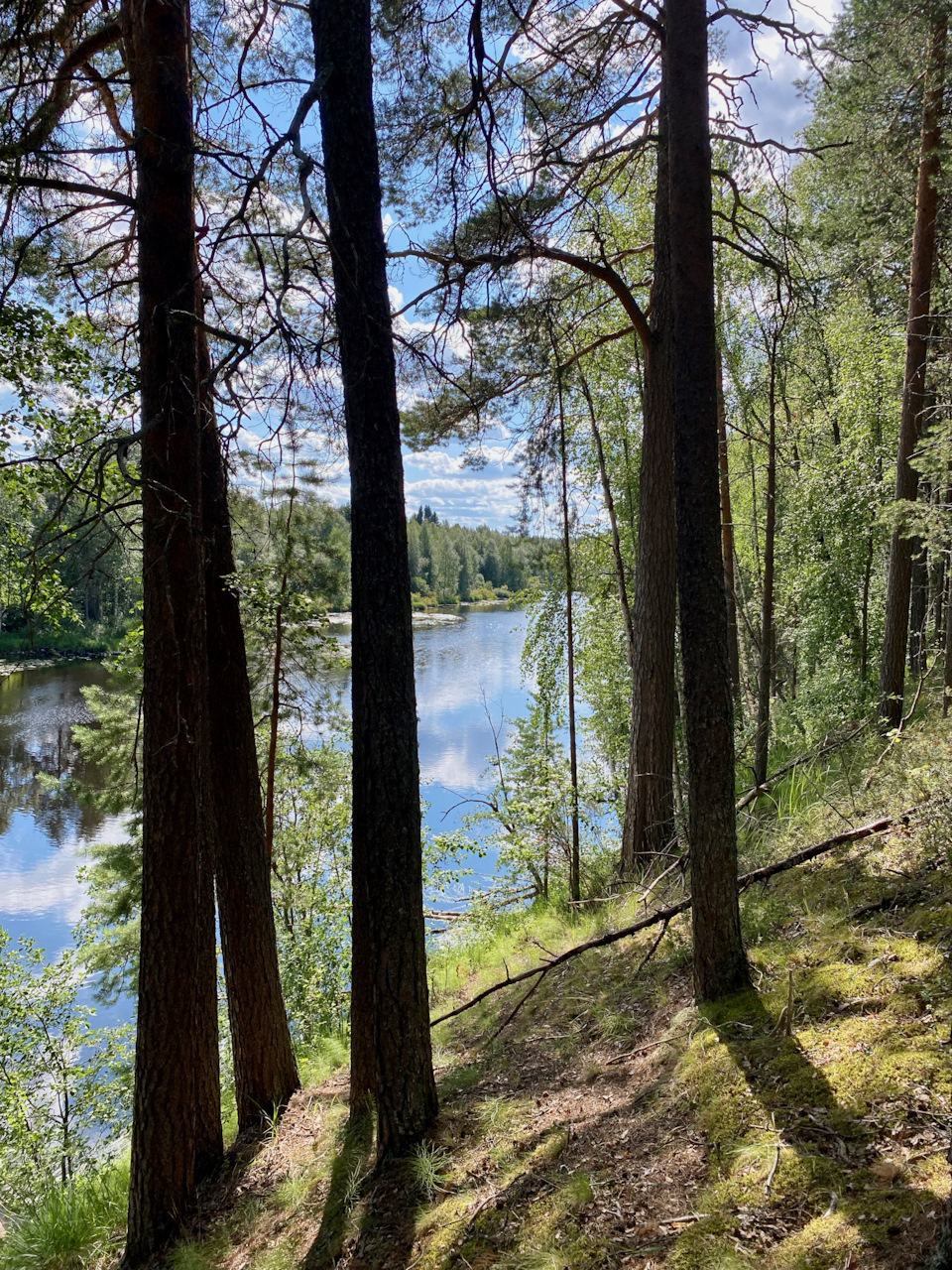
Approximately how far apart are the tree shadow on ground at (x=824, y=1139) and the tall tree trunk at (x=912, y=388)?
519cm

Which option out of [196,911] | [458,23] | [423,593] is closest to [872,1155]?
[196,911]

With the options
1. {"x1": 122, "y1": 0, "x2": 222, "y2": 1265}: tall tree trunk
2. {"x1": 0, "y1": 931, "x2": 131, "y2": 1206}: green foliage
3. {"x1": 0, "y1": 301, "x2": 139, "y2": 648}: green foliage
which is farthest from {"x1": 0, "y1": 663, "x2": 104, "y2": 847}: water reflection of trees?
{"x1": 122, "y1": 0, "x2": 222, "y2": 1265}: tall tree trunk

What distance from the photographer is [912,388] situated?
7.90 m

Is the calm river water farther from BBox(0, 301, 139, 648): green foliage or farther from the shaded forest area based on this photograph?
BBox(0, 301, 139, 648): green foliage

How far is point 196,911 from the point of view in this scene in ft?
12.6

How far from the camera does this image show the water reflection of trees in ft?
54.0

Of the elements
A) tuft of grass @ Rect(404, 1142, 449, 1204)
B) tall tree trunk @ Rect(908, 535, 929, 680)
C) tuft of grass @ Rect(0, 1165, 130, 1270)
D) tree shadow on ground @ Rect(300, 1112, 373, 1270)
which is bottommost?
tuft of grass @ Rect(0, 1165, 130, 1270)

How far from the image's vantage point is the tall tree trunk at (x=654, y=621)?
19.0ft

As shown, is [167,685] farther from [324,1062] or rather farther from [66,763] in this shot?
[66,763]

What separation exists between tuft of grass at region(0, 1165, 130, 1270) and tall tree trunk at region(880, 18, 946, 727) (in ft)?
24.5

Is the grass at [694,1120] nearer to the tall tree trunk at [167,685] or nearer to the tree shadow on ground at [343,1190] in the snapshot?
the tree shadow on ground at [343,1190]

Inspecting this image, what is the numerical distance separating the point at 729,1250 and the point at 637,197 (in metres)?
10.2

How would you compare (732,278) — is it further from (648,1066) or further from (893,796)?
(648,1066)

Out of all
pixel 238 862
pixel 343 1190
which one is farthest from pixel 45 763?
pixel 343 1190
